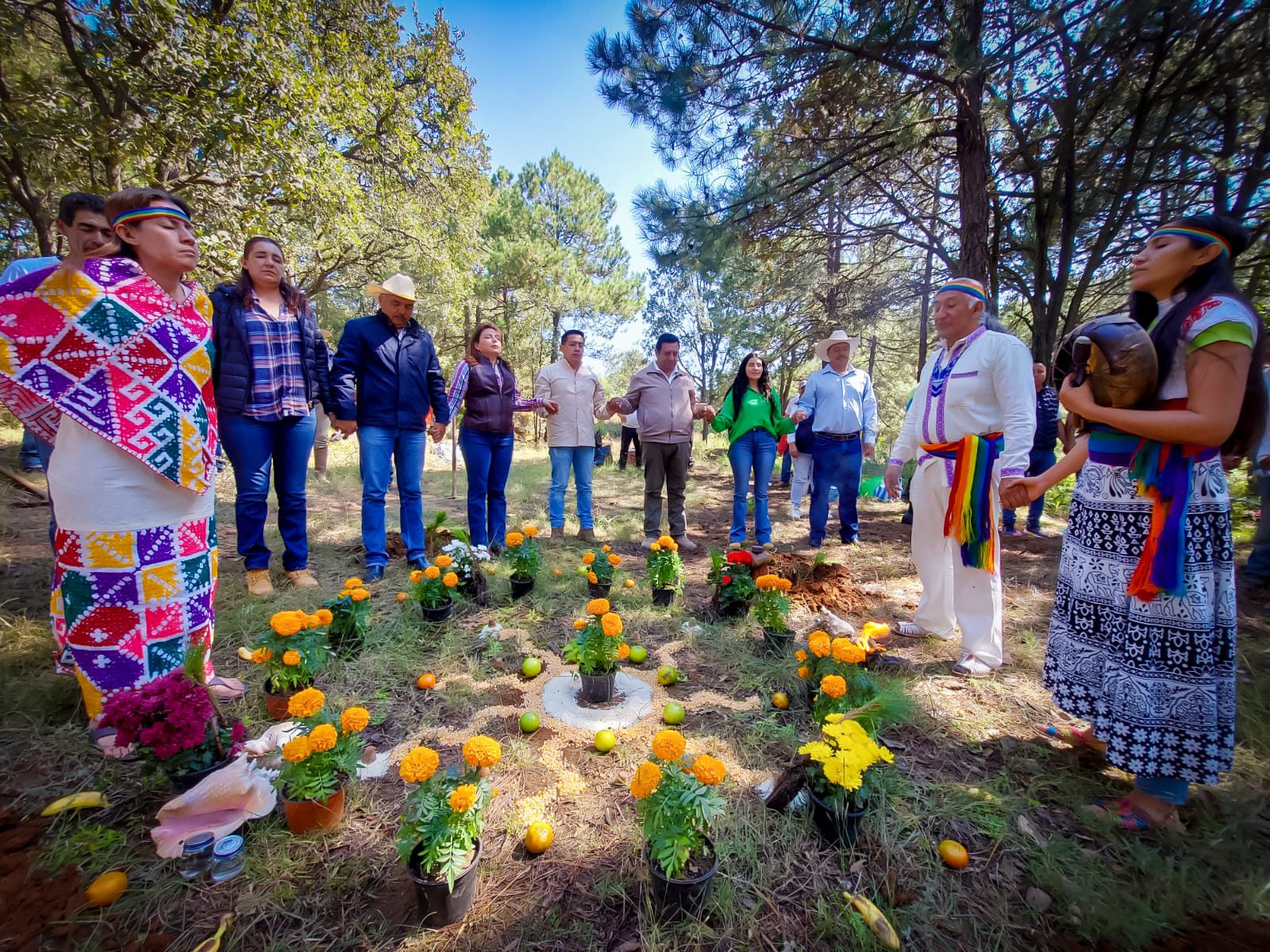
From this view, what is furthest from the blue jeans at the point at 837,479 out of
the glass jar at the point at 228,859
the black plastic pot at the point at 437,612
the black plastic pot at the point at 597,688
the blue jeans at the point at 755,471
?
the glass jar at the point at 228,859

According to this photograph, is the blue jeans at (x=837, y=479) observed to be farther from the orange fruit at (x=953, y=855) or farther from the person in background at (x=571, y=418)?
the orange fruit at (x=953, y=855)

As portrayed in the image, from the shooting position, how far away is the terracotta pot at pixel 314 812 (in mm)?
1593

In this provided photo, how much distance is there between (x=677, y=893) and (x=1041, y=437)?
5.97 meters

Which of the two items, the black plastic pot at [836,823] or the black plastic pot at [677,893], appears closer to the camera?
the black plastic pot at [677,893]

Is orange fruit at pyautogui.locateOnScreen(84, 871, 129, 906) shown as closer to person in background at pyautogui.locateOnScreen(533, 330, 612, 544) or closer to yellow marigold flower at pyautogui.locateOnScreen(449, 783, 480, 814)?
yellow marigold flower at pyautogui.locateOnScreen(449, 783, 480, 814)

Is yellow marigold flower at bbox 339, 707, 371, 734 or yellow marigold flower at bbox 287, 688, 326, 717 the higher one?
yellow marigold flower at bbox 287, 688, 326, 717

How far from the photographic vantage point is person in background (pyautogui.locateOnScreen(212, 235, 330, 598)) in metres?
3.00

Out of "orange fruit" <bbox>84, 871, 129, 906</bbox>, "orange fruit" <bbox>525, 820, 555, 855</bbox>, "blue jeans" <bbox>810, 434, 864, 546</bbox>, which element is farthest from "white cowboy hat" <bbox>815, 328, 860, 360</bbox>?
"orange fruit" <bbox>84, 871, 129, 906</bbox>

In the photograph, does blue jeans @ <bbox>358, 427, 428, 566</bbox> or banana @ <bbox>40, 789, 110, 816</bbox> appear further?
blue jeans @ <bbox>358, 427, 428, 566</bbox>

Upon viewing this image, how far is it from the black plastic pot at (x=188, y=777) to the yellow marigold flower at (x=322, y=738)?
48 cm

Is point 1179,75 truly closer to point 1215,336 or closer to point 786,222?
point 786,222

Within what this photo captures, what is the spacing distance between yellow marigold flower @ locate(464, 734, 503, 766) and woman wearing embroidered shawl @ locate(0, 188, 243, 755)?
4.70 ft

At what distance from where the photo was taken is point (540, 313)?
57.4 ft

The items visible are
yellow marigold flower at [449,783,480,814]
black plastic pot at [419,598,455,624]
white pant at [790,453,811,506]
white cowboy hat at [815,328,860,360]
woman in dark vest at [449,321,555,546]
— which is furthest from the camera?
white pant at [790,453,811,506]
